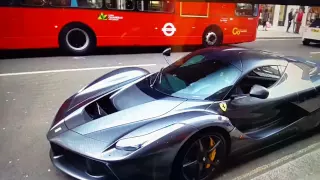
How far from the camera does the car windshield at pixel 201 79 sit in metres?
2.64

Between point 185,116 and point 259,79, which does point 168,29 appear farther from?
point 185,116

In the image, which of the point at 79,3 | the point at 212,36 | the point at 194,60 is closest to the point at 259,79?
the point at 194,60

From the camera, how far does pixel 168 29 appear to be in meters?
8.84

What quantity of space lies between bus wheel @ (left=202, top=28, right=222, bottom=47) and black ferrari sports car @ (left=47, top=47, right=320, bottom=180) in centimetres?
619

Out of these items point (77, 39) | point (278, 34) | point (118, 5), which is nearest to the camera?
point (118, 5)

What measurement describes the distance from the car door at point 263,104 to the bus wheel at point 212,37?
260 inches

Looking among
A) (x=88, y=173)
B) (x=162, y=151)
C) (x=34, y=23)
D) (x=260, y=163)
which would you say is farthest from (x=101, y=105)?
(x=34, y=23)

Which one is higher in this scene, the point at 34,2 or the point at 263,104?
the point at 34,2

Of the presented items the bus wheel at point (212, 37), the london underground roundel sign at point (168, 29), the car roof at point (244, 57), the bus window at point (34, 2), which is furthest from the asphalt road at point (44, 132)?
the bus wheel at point (212, 37)

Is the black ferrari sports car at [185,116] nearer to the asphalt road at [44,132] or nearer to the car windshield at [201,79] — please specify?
the car windshield at [201,79]

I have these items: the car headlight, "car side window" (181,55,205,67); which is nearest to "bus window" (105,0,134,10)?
"car side window" (181,55,205,67)

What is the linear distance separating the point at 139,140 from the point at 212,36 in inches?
316

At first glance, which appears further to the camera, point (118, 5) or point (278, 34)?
point (278, 34)

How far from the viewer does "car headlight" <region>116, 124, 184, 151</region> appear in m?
2.04
